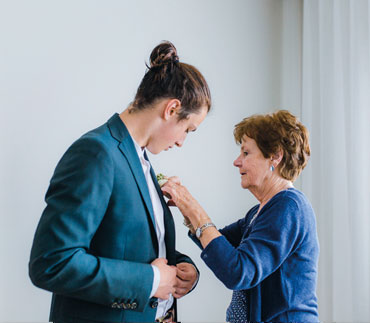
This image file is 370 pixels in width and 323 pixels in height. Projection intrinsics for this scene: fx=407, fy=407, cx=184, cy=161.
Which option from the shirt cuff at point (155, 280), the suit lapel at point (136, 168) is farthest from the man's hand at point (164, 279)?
the suit lapel at point (136, 168)

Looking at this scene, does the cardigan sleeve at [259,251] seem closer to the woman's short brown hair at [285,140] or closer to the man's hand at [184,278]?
the man's hand at [184,278]

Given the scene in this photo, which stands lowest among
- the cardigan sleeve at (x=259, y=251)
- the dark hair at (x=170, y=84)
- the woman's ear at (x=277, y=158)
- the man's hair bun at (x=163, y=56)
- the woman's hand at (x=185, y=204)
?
the cardigan sleeve at (x=259, y=251)

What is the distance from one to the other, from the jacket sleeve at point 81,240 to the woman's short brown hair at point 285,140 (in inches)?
29.2

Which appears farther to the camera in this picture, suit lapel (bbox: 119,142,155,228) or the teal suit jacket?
suit lapel (bbox: 119,142,155,228)

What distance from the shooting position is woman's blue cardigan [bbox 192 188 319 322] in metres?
1.38

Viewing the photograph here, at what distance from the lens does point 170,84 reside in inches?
49.1

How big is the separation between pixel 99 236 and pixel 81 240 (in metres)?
0.11

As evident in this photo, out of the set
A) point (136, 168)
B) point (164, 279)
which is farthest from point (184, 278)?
point (136, 168)

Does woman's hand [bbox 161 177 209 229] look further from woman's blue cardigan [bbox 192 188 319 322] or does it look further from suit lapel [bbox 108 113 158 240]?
suit lapel [bbox 108 113 158 240]

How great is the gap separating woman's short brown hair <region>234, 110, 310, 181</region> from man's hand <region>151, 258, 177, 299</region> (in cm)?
65

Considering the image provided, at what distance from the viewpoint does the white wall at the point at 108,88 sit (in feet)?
5.85

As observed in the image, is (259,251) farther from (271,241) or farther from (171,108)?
(171,108)

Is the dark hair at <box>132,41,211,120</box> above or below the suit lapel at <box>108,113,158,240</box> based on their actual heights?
above

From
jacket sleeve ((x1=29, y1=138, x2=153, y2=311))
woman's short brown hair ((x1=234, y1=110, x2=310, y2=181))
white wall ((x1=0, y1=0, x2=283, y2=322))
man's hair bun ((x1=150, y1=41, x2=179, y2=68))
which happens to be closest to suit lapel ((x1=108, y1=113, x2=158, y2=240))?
jacket sleeve ((x1=29, y1=138, x2=153, y2=311))
